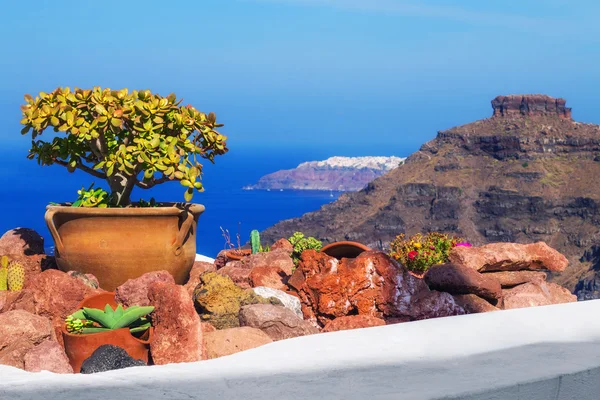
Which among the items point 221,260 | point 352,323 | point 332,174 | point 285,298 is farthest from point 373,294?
point 332,174

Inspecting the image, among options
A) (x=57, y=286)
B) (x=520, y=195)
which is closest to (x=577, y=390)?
(x=57, y=286)

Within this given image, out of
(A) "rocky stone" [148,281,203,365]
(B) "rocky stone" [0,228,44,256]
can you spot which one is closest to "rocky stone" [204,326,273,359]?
(A) "rocky stone" [148,281,203,365]

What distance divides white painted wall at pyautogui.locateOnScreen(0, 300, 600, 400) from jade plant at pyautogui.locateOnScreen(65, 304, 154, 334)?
0.82 m

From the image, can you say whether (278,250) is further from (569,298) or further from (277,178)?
(277,178)

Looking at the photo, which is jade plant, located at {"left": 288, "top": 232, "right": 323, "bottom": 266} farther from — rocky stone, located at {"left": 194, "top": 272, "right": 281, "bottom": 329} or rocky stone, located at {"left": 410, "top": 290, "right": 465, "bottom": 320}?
rocky stone, located at {"left": 410, "top": 290, "right": 465, "bottom": 320}

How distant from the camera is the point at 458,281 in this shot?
488cm

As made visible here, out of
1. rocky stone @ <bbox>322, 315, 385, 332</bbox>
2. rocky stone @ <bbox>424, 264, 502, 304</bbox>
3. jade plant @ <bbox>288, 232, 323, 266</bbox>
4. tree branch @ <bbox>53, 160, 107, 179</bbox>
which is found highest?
tree branch @ <bbox>53, 160, 107, 179</bbox>

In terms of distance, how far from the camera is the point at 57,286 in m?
4.62

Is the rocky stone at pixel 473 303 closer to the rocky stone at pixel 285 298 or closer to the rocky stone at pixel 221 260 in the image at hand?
the rocky stone at pixel 285 298

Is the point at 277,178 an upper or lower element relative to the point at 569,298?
upper

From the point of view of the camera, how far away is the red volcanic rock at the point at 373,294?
15.1 ft

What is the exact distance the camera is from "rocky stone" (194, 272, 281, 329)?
448 cm

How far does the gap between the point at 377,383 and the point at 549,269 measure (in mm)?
3254

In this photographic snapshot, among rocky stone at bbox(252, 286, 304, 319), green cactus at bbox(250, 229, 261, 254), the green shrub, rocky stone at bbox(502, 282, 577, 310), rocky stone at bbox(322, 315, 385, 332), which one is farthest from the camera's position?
green cactus at bbox(250, 229, 261, 254)
